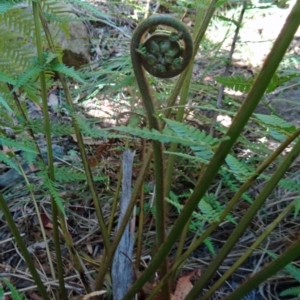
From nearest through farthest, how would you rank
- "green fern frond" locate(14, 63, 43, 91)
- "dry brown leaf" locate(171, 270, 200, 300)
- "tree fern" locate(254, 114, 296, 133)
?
"tree fern" locate(254, 114, 296, 133) → "green fern frond" locate(14, 63, 43, 91) → "dry brown leaf" locate(171, 270, 200, 300)

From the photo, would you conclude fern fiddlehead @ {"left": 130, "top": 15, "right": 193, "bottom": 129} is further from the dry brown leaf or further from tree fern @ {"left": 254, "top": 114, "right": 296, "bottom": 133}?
the dry brown leaf

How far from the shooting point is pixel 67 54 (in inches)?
117

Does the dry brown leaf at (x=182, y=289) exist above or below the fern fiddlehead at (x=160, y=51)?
below

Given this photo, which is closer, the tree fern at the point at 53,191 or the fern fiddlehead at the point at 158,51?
the fern fiddlehead at the point at 158,51

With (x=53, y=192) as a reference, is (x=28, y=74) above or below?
above

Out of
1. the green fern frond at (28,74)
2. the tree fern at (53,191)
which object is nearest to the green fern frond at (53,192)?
the tree fern at (53,191)

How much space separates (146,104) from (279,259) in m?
0.38

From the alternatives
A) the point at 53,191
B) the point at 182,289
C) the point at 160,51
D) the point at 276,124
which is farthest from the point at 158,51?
the point at 182,289

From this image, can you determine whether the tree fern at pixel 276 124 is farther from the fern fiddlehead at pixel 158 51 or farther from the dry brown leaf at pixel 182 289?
the dry brown leaf at pixel 182 289

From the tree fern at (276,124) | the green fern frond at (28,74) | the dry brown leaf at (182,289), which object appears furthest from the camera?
the dry brown leaf at (182,289)

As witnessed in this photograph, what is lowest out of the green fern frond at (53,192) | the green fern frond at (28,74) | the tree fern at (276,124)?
the green fern frond at (53,192)

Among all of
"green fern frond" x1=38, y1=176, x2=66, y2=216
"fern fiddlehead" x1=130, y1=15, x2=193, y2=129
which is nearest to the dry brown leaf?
"green fern frond" x1=38, y1=176, x2=66, y2=216

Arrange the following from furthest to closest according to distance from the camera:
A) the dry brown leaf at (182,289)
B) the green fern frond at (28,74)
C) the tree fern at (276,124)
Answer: the dry brown leaf at (182,289)
the green fern frond at (28,74)
the tree fern at (276,124)

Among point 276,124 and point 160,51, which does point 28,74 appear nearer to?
point 160,51
